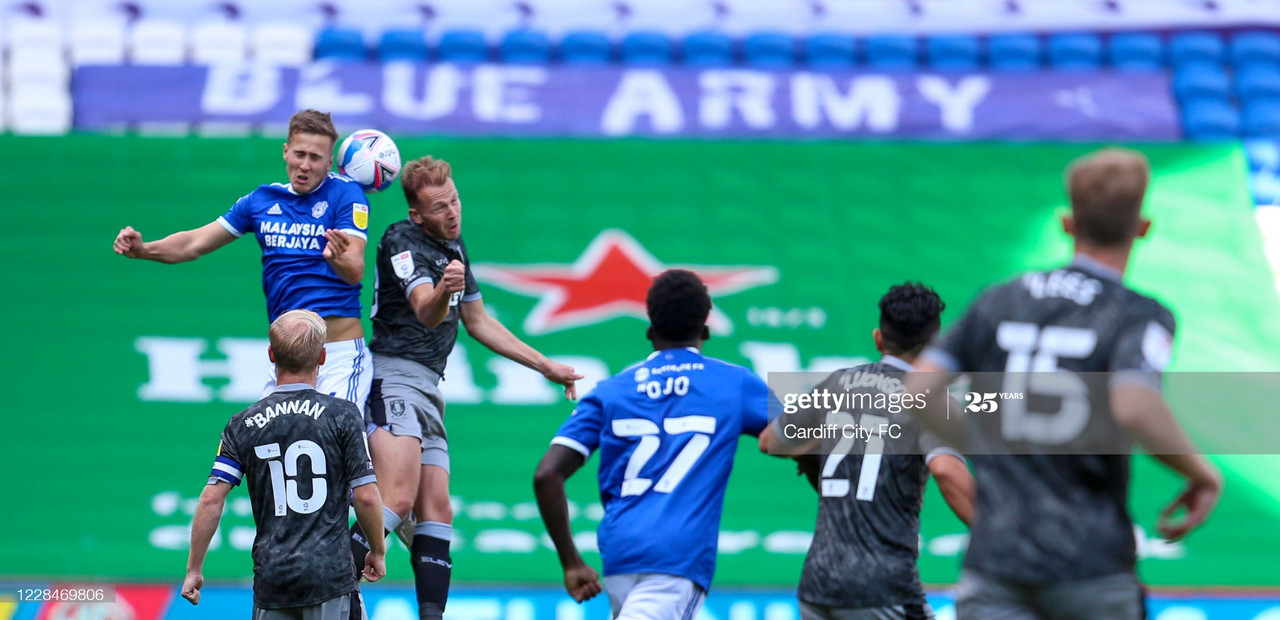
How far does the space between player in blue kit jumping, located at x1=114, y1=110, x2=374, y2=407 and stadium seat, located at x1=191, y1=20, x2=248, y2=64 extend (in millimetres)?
6938

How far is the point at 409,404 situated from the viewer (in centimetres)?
539

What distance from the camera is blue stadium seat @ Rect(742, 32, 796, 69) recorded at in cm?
1266

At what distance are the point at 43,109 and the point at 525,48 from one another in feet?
14.6

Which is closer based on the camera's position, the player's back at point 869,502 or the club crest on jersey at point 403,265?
the player's back at point 869,502

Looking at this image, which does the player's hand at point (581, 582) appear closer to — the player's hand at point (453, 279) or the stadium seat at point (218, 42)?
the player's hand at point (453, 279)

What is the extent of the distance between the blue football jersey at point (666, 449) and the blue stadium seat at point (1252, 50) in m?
10.7

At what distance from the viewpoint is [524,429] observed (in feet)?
29.4

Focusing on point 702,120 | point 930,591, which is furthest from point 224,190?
point 930,591

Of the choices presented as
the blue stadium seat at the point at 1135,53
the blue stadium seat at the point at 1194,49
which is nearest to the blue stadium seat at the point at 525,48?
the blue stadium seat at the point at 1135,53

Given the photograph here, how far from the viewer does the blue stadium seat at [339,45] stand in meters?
12.3

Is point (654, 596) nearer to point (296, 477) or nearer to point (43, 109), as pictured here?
point (296, 477)

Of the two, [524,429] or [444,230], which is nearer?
[444,230]

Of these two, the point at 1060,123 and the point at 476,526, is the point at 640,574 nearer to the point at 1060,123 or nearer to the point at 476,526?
the point at 476,526

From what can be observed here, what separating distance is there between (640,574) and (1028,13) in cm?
1039
